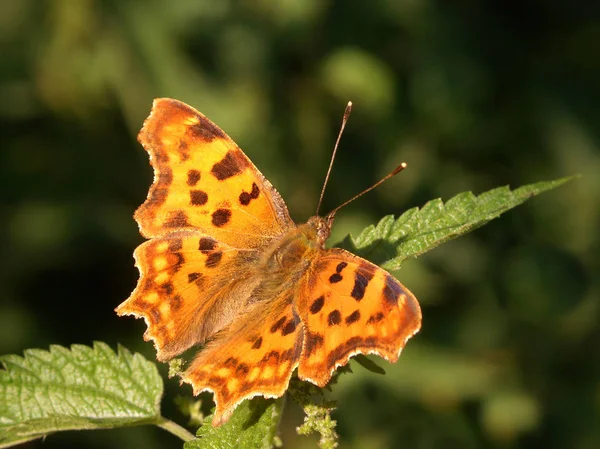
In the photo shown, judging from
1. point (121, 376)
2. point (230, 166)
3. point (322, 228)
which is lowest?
point (121, 376)

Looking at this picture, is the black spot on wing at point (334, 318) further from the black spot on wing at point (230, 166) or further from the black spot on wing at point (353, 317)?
the black spot on wing at point (230, 166)

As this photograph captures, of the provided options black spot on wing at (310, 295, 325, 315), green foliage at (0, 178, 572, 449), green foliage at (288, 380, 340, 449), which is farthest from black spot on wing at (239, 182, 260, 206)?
green foliage at (288, 380, 340, 449)

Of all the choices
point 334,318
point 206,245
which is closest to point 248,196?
point 206,245

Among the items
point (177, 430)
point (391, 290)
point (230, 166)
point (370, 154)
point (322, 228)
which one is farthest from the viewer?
point (370, 154)

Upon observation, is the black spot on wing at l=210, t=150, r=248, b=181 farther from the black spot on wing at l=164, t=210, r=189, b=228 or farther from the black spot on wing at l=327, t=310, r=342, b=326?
the black spot on wing at l=327, t=310, r=342, b=326

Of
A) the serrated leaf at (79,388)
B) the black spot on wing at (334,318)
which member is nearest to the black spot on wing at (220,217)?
the serrated leaf at (79,388)

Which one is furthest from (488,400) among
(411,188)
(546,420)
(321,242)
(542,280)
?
(321,242)

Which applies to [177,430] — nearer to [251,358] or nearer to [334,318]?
[251,358]
